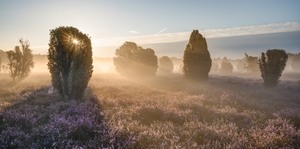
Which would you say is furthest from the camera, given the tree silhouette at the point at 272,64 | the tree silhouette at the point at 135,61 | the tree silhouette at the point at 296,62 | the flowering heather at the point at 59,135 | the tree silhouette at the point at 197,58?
the tree silhouette at the point at 296,62

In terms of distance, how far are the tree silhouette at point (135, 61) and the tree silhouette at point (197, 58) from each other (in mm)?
11088

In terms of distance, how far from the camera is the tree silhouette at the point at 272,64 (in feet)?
117

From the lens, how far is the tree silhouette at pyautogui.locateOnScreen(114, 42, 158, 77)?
51.4 metres

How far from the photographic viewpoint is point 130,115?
47.8 ft

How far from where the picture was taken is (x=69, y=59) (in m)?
22.1

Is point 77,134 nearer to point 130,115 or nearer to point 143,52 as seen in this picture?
point 130,115

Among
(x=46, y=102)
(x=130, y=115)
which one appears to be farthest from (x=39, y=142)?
(x=46, y=102)

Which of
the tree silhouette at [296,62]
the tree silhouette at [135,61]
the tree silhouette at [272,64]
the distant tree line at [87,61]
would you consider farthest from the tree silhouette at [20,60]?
the tree silhouette at [296,62]

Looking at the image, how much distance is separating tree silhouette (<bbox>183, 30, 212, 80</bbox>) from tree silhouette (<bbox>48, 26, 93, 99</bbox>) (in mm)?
20851

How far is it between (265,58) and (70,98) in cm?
2442

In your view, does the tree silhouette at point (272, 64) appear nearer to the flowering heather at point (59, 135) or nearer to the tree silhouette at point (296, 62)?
the flowering heather at point (59, 135)

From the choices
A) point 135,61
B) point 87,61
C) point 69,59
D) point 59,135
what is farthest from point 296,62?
point 59,135

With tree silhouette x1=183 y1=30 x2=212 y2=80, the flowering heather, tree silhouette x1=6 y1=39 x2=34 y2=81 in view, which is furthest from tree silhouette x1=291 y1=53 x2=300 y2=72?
the flowering heather

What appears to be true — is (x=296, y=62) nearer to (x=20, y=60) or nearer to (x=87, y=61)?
(x=20, y=60)
